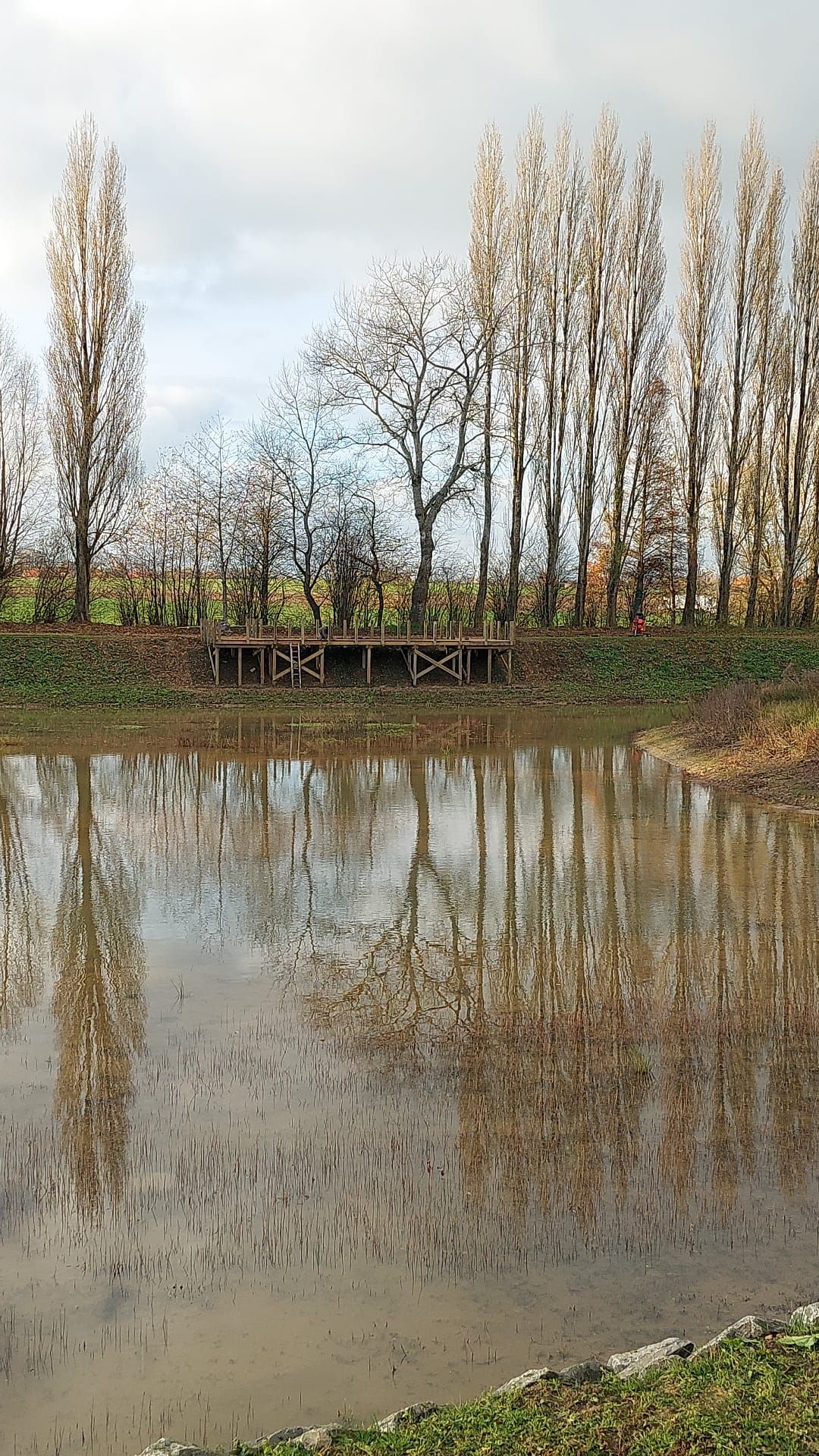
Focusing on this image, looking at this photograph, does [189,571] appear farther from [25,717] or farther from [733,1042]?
[733,1042]

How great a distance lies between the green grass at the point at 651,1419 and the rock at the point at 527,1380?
4cm

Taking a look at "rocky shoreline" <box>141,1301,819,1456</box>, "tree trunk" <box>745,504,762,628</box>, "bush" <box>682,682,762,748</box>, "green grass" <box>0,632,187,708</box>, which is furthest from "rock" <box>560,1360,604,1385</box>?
"tree trunk" <box>745,504,762,628</box>

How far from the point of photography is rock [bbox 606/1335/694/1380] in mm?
3355

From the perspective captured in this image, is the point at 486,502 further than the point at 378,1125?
Yes

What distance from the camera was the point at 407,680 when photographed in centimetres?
3506

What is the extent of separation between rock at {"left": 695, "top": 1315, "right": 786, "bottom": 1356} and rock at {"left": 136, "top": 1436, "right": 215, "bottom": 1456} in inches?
58.7

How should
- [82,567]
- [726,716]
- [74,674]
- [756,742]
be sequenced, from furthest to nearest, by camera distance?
[82,567] → [74,674] → [726,716] → [756,742]

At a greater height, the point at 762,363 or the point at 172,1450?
the point at 762,363

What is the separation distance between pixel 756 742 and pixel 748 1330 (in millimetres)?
15173

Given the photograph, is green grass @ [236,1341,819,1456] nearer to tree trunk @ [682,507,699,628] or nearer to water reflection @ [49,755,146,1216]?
water reflection @ [49,755,146,1216]

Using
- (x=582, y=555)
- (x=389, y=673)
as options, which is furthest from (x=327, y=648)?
(x=582, y=555)

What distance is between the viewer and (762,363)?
41062 millimetres

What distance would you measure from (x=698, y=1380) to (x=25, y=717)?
26.2m

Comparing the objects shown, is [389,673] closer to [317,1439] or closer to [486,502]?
[486,502]
